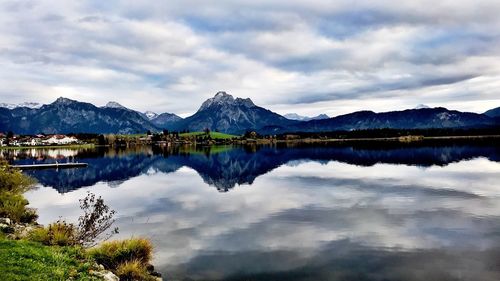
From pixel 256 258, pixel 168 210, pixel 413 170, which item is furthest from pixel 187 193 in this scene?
pixel 413 170

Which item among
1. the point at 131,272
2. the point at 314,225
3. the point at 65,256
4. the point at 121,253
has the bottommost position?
the point at 314,225

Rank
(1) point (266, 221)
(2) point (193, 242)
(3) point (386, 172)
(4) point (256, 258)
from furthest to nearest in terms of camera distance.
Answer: (3) point (386, 172) → (1) point (266, 221) → (2) point (193, 242) → (4) point (256, 258)

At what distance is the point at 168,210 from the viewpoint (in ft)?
173

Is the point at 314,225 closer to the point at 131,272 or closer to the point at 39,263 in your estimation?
the point at 131,272

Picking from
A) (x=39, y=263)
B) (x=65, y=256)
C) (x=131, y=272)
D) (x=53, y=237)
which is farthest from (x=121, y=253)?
(x=39, y=263)

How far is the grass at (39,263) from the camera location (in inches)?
756

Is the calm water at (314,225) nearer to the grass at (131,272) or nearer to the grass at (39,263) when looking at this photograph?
the grass at (131,272)

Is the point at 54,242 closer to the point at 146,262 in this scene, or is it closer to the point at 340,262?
the point at 146,262

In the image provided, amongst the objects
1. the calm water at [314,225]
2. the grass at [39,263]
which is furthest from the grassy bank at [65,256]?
the calm water at [314,225]

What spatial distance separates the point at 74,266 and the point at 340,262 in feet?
55.6

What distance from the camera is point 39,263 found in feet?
68.9

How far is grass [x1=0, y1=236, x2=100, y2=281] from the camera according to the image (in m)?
19.2

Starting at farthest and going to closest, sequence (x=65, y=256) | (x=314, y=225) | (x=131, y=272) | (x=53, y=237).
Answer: (x=314, y=225) → (x=53, y=237) → (x=131, y=272) → (x=65, y=256)

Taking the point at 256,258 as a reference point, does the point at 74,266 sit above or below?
above
